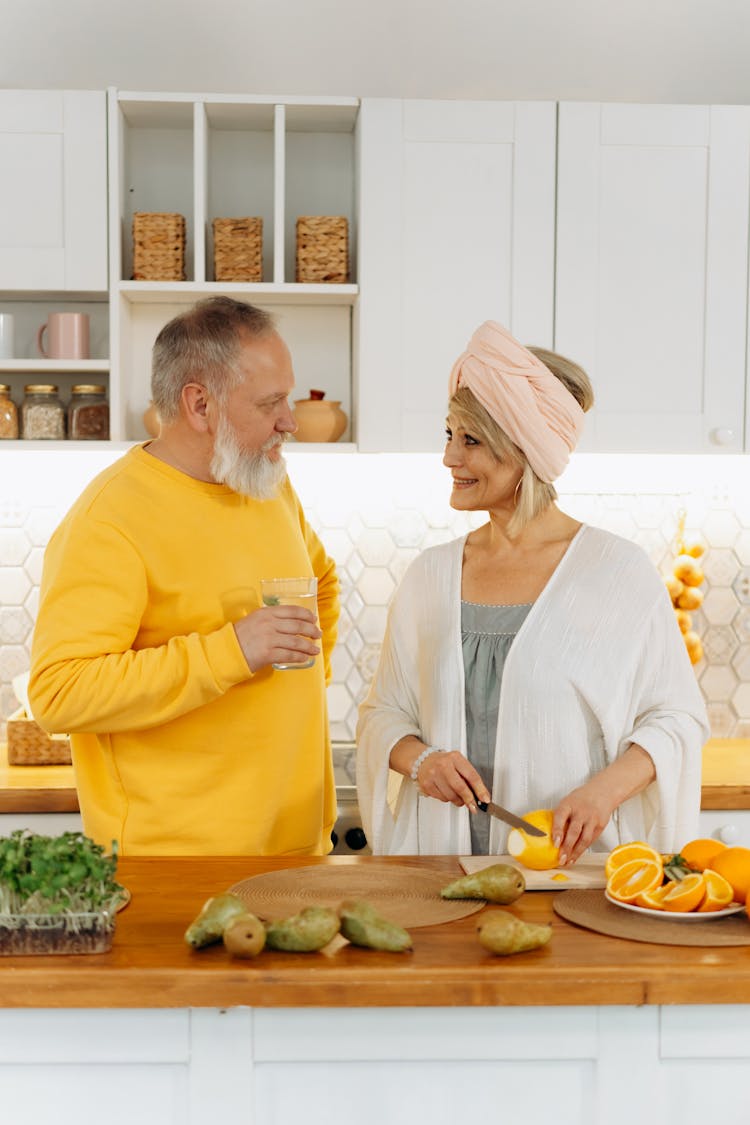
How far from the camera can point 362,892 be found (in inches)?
62.7

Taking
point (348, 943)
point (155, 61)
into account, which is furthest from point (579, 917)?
point (155, 61)

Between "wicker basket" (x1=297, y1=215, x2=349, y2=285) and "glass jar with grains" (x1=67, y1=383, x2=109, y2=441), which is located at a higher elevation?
"wicker basket" (x1=297, y1=215, x2=349, y2=285)

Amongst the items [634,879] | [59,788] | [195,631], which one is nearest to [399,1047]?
[634,879]

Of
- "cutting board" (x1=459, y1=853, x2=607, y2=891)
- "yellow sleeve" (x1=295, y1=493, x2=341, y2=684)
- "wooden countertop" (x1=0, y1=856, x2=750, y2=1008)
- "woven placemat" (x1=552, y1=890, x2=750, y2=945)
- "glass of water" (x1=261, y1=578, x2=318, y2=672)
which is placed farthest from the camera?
"yellow sleeve" (x1=295, y1=493, x2=341, y2=684)

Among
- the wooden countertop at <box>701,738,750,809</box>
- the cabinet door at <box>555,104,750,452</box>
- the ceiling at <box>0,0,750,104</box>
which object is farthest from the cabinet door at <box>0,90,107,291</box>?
the wooden countertop at <box>701,738,750,809</box>

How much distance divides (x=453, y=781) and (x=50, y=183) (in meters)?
1.85

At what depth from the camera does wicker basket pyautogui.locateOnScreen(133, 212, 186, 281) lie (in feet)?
9.78

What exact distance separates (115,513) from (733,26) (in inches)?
92.6

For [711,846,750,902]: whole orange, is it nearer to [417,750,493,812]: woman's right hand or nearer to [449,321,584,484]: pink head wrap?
[417,750,493,812]: woman's right hand

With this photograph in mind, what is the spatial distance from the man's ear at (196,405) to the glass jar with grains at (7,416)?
0.98 m

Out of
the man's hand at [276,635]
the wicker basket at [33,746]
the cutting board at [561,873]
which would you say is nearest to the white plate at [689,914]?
the cutting board at [561,873]

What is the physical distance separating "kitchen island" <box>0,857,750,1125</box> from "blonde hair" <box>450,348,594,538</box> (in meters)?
0.91

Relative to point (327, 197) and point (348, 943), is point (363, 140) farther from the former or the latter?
point (348, 943)

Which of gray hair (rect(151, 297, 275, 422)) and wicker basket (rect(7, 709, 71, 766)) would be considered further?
wicker basket (rect(7, 709, 71, 766))
